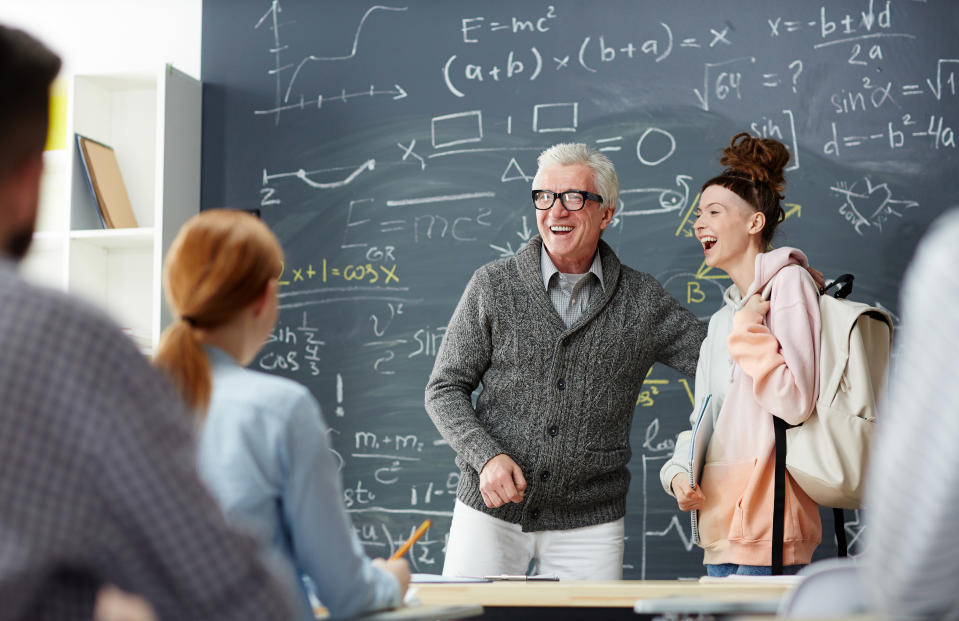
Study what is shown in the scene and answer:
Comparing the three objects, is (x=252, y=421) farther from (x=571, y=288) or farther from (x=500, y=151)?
(x=500, y=151)

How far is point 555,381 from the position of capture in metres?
2.65

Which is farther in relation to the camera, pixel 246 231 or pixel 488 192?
pixel 488 192

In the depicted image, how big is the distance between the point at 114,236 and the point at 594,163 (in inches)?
72.7

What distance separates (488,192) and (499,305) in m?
0.82

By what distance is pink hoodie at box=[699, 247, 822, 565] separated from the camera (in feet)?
7.50

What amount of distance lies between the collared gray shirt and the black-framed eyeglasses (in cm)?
17

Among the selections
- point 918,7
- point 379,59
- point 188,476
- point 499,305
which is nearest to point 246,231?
point 188,476

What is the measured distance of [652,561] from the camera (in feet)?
10.5

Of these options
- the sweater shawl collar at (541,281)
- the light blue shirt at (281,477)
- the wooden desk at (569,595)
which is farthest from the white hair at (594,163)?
the light blue shirt at (281,477)

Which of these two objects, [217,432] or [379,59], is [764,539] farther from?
[379,59]

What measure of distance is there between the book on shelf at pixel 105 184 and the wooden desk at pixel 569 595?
231cm

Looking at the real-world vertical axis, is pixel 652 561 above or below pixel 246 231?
below

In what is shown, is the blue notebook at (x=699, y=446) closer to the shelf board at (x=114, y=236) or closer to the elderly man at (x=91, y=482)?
the elderly man at (x=91, y=482)

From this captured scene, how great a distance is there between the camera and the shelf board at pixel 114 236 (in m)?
3.46
